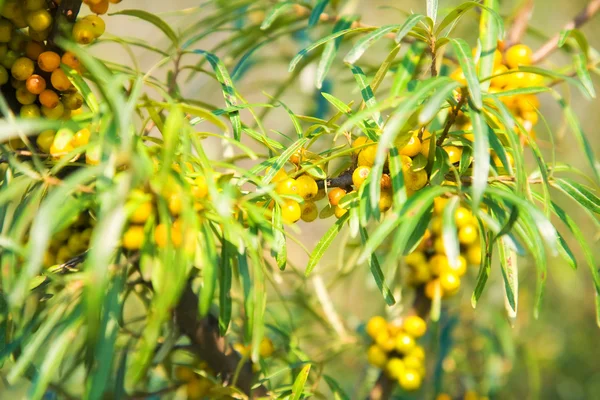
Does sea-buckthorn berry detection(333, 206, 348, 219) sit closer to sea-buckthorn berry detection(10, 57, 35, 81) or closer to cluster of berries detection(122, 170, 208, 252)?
cluster of berries detection(122, 170, 208, 252)

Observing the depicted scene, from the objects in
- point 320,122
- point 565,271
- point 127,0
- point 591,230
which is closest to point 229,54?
point 320,122

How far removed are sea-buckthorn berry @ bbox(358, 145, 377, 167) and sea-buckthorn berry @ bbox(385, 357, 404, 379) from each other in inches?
16.5

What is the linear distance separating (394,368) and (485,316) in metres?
0.59

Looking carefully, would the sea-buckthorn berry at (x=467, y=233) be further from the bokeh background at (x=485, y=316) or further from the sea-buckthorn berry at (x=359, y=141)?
the sea-buckthorn berry at (x=359, y=141)

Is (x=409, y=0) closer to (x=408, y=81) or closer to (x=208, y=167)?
(x=408, y=81)

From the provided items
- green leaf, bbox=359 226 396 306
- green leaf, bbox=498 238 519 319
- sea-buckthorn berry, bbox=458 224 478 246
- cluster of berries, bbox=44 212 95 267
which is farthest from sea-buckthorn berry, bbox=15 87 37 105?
sea-buckthorn berry, bbox=458 224 478 246

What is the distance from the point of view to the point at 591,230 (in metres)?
1.58

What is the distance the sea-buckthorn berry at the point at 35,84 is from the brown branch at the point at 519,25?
0.62 meters

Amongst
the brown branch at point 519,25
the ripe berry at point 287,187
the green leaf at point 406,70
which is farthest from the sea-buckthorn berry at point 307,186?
the brown branch at point 519,25

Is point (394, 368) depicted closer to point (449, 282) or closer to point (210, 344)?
point (449, 282)

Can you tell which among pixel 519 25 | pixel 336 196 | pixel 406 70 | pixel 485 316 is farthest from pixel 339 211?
→ pixel 485 316

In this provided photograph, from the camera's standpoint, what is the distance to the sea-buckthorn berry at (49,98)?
490mm

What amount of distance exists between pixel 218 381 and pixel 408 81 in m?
0.39

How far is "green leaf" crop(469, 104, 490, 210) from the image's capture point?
34 cm
